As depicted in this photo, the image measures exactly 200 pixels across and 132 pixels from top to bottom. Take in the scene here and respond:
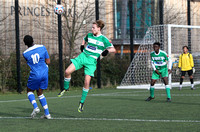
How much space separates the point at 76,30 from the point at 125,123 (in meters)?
13.5

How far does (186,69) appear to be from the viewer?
17.3m

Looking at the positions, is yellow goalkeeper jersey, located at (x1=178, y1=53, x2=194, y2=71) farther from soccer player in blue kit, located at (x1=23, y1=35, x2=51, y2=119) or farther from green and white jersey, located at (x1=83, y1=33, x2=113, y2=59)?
soccer player in blue kit, located at (x1=23, y1=35, x2=51, y2=119)

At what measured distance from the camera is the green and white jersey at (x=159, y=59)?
485 inches

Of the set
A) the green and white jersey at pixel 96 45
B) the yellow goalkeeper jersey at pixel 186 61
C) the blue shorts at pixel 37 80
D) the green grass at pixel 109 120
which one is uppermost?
the green and white jersey at pixel 96 45

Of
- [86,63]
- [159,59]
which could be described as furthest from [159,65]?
[86,63]

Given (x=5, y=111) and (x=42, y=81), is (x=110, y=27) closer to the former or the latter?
(x=5, y=111)

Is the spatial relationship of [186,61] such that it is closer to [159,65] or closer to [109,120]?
[159,65]

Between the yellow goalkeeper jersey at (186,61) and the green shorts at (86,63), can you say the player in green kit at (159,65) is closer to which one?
the green shorts at (86,63)

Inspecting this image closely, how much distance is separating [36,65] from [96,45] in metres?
1.50

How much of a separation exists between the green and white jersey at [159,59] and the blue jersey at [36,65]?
5039mm

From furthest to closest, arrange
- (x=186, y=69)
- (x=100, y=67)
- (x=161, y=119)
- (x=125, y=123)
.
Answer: (x=100, y=67) → (x=186, y=69) → (x=161, y=119) → (x=125, y=123)

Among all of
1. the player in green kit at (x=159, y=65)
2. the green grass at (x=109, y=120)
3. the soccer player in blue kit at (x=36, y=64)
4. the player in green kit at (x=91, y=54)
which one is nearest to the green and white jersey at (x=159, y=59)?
the player in green kit at (x=159, y=65)

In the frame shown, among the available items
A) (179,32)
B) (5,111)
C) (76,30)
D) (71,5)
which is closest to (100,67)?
(76,30)

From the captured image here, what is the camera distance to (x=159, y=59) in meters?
12.3
